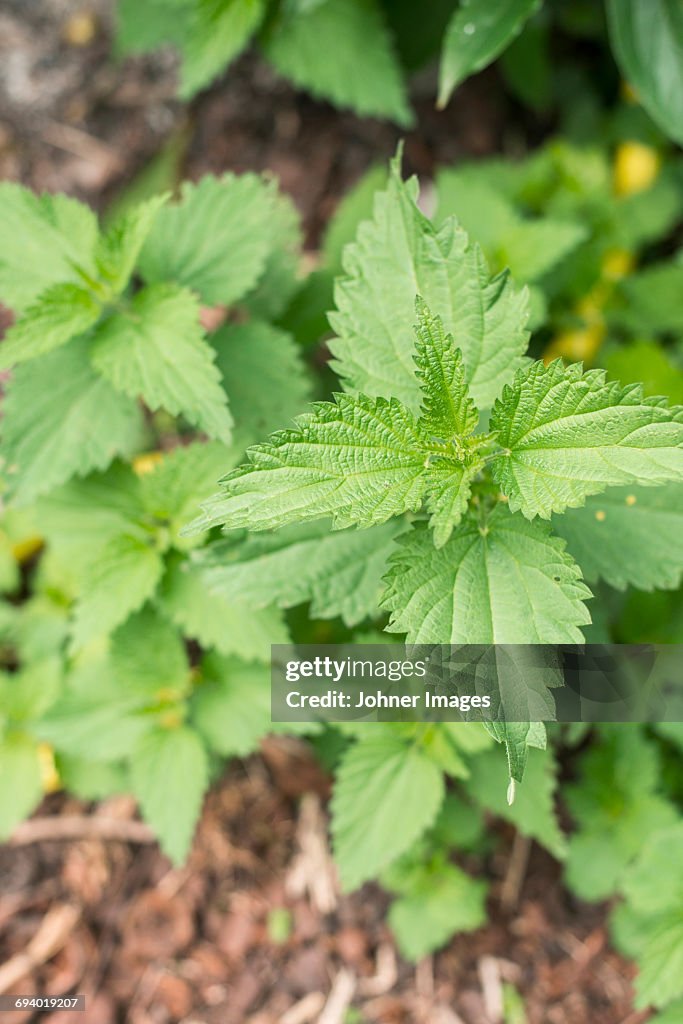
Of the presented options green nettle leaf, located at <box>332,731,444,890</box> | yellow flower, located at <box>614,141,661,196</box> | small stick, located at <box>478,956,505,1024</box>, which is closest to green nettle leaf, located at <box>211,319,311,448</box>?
green nettle leaf, located at <box>332,731,444,890</box>

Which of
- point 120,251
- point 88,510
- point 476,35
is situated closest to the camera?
point 120,251

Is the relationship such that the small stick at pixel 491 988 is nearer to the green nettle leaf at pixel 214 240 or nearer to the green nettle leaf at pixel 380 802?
the green nettle leaf at pixel 380 802

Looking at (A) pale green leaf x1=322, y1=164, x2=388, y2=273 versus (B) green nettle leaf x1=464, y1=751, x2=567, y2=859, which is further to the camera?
(A) pale green leaf x1=322, y1=164, x2=388, y2=273

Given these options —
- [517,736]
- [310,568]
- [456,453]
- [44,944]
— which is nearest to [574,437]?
[456,453]

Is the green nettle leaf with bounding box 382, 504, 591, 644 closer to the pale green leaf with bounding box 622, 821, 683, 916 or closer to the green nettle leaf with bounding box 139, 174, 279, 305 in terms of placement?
the green nettle leaf with bounding box 139, 174, 279, 305

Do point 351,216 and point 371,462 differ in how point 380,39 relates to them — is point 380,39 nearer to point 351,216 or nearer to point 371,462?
point 351,216

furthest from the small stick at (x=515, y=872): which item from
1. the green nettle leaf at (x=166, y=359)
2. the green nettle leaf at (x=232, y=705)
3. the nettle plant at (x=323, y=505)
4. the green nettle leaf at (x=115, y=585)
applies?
the green nettle leaf at (x=166, y=359)

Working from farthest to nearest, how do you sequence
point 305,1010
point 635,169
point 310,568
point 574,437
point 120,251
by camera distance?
point 635,169, point 305,1010, point 120,251, point 310,568, point 574,437

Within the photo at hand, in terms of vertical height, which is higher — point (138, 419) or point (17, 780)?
point (138, 419)
